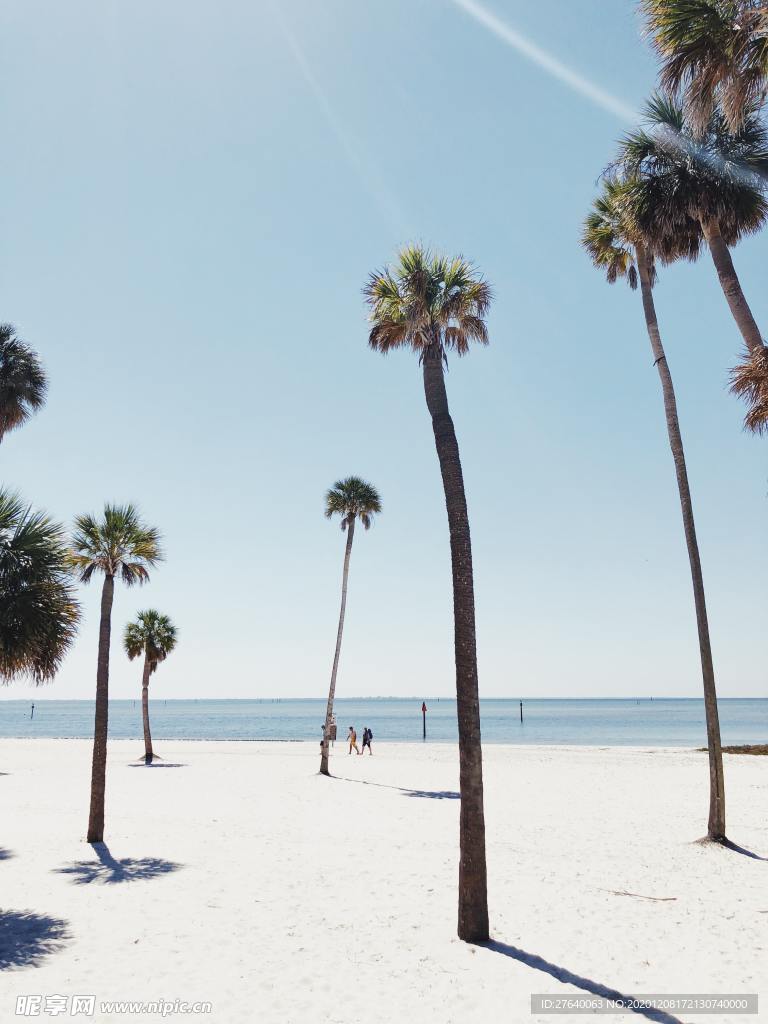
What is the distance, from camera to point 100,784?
15.1 meters

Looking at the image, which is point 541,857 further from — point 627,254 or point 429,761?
point 429,761

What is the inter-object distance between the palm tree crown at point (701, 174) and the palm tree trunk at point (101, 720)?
608 inches

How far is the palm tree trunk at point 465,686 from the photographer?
8945 millimetres

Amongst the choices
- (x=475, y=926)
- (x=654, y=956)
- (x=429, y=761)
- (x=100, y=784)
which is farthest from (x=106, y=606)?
(x=429, y=761)

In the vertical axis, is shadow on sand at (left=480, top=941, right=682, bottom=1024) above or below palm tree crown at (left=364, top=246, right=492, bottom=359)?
below

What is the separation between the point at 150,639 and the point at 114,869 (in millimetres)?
28255

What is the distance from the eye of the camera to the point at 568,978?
7.67 meters

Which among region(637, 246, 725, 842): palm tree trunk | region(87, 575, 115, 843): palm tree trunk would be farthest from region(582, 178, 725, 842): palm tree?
region(87, 575, 115, 843): palm tree trunk

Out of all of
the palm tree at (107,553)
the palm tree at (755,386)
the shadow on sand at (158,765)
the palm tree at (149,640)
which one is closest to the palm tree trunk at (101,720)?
the palm tree at (107,553)

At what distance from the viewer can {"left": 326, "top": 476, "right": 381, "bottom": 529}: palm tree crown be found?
3591 cm

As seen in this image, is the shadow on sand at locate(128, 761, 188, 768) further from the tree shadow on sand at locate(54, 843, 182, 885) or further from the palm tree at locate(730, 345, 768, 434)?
the palm tree at locate(730, 345, 768, 434)

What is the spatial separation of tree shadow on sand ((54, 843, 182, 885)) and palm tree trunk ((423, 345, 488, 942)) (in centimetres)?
634

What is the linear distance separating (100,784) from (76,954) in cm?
717

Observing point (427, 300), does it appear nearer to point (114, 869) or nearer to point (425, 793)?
point (114, 869)
